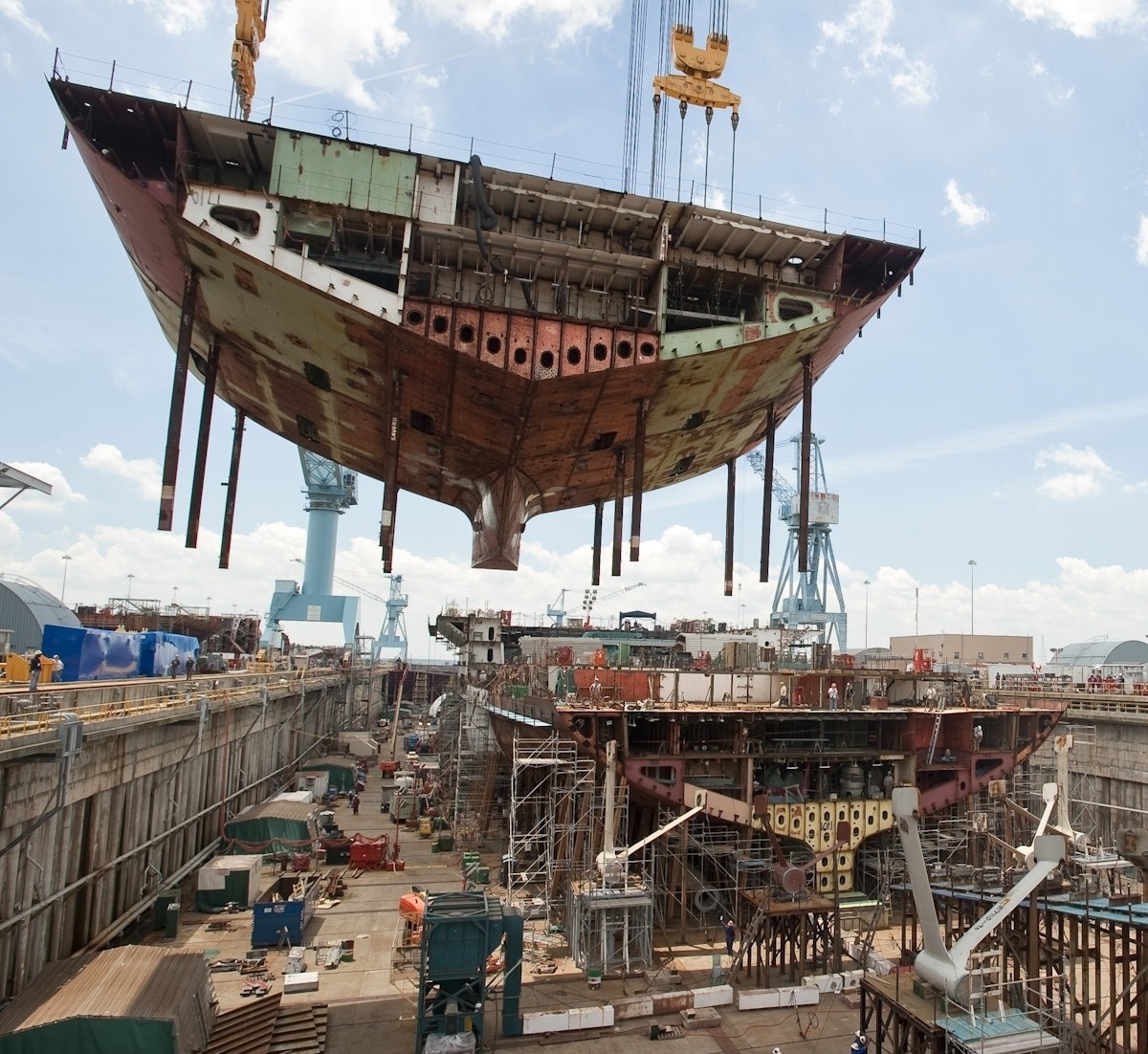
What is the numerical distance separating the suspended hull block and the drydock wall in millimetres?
10290

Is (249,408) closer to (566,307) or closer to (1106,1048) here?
(566,307)

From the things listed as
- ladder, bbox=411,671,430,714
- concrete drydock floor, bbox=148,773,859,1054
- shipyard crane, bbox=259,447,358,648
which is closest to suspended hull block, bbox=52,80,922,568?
concrete drydock floor, bbox=148,773,859,1054

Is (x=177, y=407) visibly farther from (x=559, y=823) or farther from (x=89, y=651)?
(x=559, y=823)

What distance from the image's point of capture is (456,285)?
77.3 ft

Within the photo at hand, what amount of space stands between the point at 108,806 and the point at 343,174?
1701 cm

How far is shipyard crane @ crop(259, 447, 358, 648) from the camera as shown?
76.4 meters

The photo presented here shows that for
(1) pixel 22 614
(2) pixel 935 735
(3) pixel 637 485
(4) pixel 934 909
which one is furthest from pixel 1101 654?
(1) pixel 22 614

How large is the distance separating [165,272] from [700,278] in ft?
53.0

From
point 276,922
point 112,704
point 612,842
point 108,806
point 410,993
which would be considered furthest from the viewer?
point 612,842

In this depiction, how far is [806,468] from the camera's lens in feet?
83.8

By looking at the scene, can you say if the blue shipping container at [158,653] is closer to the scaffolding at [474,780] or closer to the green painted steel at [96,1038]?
the scaffolding at [474,780]

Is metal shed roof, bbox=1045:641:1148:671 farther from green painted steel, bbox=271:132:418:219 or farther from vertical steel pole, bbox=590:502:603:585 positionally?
green painted steel, bbox=271:132:418:219

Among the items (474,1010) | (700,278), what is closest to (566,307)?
(700,278)

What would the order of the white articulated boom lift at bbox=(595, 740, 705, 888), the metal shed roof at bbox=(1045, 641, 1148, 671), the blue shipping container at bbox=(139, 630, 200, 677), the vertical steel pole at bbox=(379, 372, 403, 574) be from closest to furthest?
the white articulated boom lift at bbox=(595, 740, 705, 888)
the vertical steel pole at bbox=(379, 372, 403, 574)
the blue shipping container at bbox=(139, 630, 200, 677)
the metal shed roof at bbox=(1045, 641, 1148, 671)
